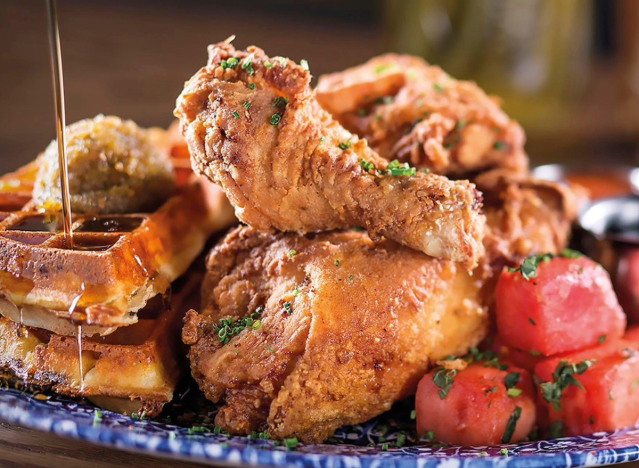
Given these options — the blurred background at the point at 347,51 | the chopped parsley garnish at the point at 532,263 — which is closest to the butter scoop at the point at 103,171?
the chopped parsley garnish at the point at 532,263

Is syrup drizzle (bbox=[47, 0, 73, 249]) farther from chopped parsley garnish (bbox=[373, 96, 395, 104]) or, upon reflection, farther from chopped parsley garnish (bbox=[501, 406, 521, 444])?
chopped parsley garnish (bbox=[501, 406, 521, 444])

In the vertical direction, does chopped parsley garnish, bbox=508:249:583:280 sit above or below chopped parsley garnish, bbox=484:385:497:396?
above

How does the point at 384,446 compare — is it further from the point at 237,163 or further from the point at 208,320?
the point at 237,163

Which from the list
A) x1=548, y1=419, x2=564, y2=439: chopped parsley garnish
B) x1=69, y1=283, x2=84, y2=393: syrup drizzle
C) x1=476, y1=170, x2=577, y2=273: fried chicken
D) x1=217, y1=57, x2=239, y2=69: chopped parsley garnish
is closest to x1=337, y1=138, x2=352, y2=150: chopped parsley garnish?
x1=217, y1=57, x2=239, y2=69: chopped parsley garnish

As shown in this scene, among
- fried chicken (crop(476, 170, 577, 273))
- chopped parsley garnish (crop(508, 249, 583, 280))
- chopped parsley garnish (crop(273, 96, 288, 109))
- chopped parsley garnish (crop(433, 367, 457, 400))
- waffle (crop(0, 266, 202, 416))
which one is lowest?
chopped parsley garnish (crop(433, 367, 457, 400))

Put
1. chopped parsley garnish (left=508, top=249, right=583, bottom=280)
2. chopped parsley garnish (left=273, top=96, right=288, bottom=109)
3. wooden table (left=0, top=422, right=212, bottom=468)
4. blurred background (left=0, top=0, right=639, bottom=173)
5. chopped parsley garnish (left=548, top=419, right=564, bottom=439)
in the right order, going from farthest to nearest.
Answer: blurred background (left=0, top=0, right=639, bottom=173) → chopped parsley garnish (left=508, top=249, right=583, bottom=280) → chopped parsley garnish (left=548, top=419, right=564, bottom=439) → chopped parsley garnish (left=273, top=96, right=288, bottom=109) → wooden table (left=0, top=422, right=212, bottom=468)

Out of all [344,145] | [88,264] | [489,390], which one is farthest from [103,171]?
[489,390]
